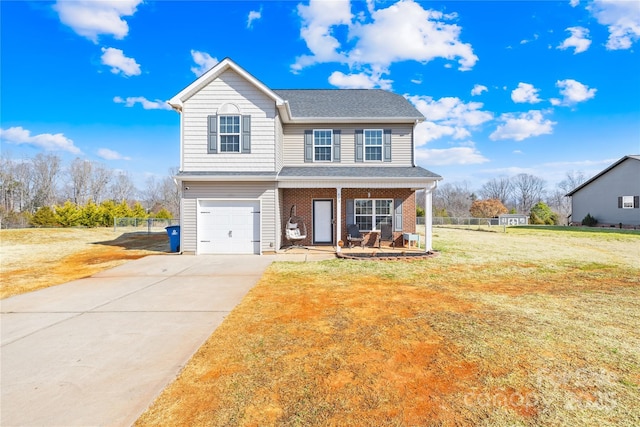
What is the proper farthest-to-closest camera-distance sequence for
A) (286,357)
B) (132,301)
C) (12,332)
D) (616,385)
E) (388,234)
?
(388,234)
(132,301)
(12,332)
(286,357)
(616,385)

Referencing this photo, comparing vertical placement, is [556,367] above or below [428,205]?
below

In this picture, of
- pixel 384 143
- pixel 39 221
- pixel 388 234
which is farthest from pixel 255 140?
pixel 39 221

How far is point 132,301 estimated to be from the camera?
6070mm

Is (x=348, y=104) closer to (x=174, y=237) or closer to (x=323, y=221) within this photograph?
(x=323, y=221)

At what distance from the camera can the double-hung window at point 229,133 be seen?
39.1ft

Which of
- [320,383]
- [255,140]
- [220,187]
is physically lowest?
[320,383]

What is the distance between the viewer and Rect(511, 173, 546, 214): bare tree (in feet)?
216

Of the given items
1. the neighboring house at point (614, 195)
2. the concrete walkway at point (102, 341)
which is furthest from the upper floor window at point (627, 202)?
the concrete walkway at point (102, 341)

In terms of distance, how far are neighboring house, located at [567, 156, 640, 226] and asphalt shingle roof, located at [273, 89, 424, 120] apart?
79.0 ft

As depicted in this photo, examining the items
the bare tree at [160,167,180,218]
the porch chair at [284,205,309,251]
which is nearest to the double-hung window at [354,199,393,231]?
the porch chair at [284,205,309,251]

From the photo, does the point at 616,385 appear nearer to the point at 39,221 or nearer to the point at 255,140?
the point at 255,140

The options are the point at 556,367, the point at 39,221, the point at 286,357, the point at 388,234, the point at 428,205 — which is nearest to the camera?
the point at 556,367

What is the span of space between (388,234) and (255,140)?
23.6ft

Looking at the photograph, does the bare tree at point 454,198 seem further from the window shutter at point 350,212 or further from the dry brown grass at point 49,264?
the dry brown grass at point 49,264
